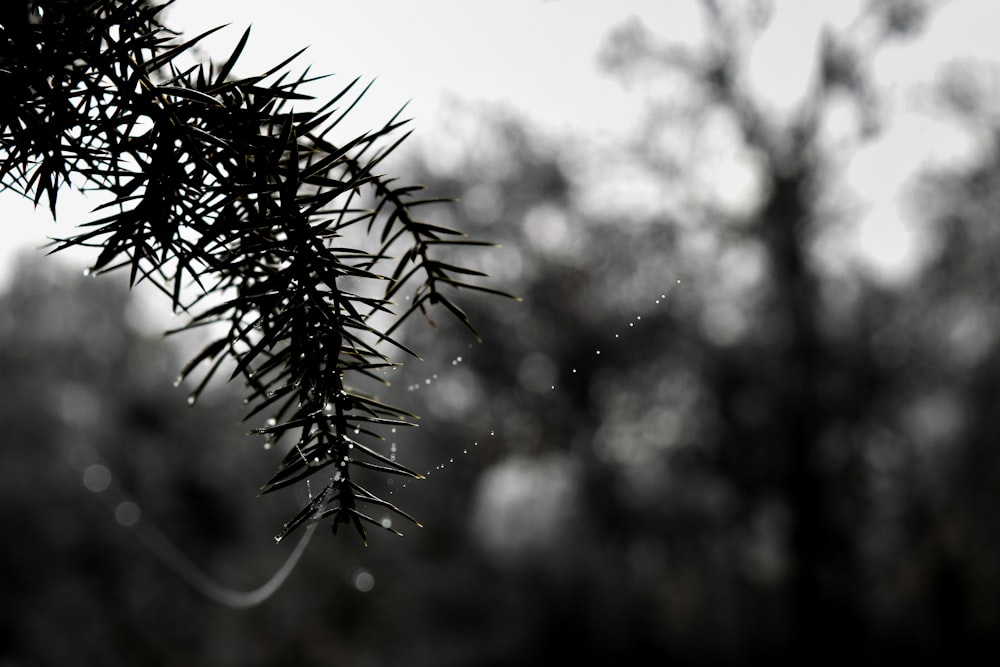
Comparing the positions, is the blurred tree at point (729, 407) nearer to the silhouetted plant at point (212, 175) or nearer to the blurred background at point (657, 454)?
the blurred background at point (657, 454)

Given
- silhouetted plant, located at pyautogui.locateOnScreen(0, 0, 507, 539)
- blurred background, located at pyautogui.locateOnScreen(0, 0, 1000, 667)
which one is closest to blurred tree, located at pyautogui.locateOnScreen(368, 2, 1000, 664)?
blurred background, located at pyautogui.locateOnScreen(0, 0, 1000, 667)

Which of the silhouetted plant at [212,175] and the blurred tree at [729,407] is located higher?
the blurred tree at [729,407]

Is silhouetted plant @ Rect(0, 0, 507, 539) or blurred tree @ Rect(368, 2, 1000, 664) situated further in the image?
blurred tree @ Rect(368, 2, 1000, 664)

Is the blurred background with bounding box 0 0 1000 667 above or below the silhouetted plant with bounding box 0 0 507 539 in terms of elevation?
above

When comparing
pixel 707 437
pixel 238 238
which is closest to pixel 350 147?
pixel 238 238

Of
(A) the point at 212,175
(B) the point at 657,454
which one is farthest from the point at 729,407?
(A) the point at 212,175

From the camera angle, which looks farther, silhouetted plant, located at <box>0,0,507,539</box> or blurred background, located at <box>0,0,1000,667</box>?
blurred background, located at <box>0,0,1000,667</box>

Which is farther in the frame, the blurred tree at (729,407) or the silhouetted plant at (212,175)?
the blurred tree at (729,407)

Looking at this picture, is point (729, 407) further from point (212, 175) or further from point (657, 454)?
point (212, 175)

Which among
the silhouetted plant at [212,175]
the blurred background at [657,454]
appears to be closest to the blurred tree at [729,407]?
the blurred background at [657,454]

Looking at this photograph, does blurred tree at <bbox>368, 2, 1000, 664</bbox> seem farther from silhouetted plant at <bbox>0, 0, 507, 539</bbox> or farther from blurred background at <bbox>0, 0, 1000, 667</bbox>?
silhouetted plant at <bbox>0, 0, 507, 539</bbox>

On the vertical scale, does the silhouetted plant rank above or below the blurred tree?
below

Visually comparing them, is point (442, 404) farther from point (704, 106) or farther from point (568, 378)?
point (704, 106)
